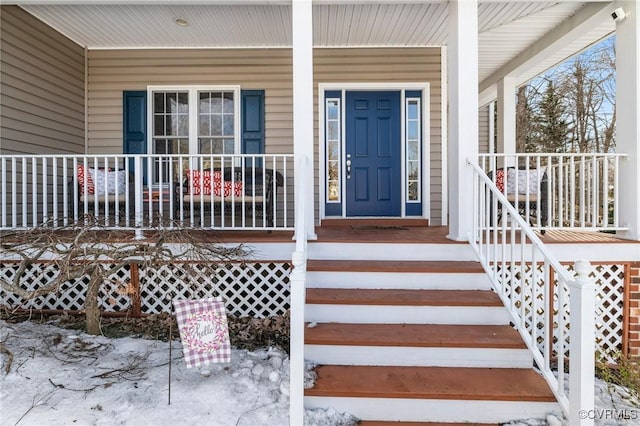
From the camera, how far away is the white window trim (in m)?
5.69

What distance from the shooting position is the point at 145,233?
423cm

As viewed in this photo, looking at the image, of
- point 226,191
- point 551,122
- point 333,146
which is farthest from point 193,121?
point 551,122

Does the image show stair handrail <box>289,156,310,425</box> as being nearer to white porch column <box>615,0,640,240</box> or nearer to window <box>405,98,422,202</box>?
white porch column <box>615,0,640,240</box>

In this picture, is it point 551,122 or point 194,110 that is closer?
point 194,110

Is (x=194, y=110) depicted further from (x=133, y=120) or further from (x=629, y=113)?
(x=629, y=113)

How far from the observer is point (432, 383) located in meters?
2.40

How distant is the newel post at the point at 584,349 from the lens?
1.97 meters

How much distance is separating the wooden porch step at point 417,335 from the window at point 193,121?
376 cm

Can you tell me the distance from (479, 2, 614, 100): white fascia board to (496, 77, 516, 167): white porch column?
178 millimetres

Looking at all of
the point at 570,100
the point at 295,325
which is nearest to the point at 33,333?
the point at 295,325

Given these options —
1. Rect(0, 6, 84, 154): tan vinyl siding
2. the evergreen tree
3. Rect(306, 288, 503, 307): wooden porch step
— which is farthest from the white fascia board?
Rect(0, 6, 84, 154): tan vinyl siding

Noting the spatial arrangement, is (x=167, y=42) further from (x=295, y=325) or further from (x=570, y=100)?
(x=570, y=100)

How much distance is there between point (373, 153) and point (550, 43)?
9.27 ft

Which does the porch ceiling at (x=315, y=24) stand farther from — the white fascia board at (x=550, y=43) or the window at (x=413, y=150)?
the window at (x=413, y=150)
